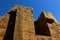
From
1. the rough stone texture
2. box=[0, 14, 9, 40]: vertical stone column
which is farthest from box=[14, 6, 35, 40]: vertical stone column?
box=[0, 14, 9, 40]: vertical stone column

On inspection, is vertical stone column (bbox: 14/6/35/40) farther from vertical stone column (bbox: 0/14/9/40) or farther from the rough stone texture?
vertical stone column (bbox: 0/14/9/40)

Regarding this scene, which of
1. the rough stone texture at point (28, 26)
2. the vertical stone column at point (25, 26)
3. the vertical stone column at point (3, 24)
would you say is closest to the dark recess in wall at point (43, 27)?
the rough stone texture at point (28, 26)

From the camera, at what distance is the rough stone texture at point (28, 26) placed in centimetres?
488

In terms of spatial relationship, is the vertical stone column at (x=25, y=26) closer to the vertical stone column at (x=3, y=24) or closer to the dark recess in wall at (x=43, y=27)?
the vertical stone column at (x=3, y=24)

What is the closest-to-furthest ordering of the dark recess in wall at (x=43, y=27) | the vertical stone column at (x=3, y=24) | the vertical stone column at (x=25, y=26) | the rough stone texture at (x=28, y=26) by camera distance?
the vertical stone column at (x=25, y=26) → the rough stone texture at (x=28, y=26) → the vertical stone column at (x=3, y=24) → the dark recess in wall at (x=43, y=27)

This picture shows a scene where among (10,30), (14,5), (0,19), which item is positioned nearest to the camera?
(10,30)

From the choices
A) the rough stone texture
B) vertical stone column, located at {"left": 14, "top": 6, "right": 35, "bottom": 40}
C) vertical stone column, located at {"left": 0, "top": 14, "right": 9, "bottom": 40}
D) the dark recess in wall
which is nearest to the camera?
vertical stone column, located at {"left": 14, "top": 6, "right": 35, "bottom": 40}

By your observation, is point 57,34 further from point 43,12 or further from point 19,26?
point 19,26

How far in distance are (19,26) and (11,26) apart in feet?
2.24

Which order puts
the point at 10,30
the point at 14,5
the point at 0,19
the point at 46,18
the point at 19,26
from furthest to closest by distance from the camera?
the point at 14,5
the point at 46,18
the point at 0,19
the point at 10,30
the point at 19,26

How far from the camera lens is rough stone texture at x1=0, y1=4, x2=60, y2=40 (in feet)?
16.0

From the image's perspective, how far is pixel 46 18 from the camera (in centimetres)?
637

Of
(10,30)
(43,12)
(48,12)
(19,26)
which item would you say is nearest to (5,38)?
(10,30)

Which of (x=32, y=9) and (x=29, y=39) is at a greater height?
(x=32, y=9)
